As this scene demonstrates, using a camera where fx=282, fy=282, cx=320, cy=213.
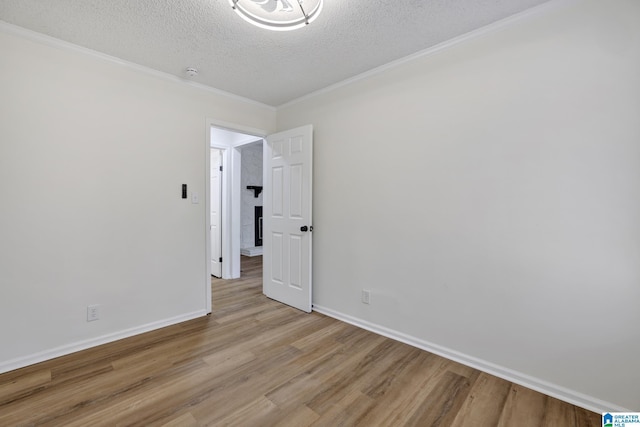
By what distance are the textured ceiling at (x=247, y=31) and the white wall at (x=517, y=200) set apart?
0.86ft

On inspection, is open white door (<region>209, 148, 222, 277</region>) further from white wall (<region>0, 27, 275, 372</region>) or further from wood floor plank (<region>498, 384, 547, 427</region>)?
wood floor plank (<region>498, 384, 547, 427</region>)

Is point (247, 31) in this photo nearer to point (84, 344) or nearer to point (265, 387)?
point (265, 387)

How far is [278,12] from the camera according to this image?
5.99 feet

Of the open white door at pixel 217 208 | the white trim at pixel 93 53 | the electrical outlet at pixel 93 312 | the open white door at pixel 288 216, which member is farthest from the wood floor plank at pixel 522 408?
the open white door at pixel 217 208

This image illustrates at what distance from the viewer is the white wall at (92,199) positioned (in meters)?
2.08

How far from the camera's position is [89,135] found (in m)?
2.37

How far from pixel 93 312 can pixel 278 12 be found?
9.12 ft

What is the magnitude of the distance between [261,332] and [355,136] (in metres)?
2.14

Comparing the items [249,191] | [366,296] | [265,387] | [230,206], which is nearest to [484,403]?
[366,296]

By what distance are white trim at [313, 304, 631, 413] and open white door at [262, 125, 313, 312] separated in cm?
85

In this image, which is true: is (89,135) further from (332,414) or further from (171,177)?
(332,414)

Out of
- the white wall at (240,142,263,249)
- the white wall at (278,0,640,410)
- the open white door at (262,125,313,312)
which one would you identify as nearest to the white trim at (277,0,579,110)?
the white wall at (278,0,640,410)

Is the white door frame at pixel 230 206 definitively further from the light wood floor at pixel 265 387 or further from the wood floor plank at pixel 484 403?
the wood floor plank at pixel 484 403

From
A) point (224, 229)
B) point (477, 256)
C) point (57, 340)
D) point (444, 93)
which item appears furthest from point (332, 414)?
point (224, 229)
